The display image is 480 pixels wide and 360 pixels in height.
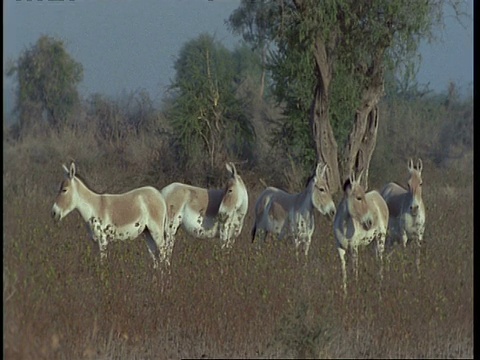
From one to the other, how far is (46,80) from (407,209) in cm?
182

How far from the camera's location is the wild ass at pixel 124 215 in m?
6.44

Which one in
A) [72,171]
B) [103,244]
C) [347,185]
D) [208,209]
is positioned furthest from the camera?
[208,209]

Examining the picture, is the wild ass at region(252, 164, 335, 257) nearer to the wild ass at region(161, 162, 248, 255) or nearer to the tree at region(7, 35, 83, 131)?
the wild ass at region(161, 162, 248, 255)

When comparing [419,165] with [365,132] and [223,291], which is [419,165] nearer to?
[365,132]

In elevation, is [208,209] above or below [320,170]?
below

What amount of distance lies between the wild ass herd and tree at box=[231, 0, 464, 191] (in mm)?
168

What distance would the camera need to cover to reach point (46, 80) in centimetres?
615

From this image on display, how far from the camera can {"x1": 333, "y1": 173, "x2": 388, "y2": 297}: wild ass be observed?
6.07 metres

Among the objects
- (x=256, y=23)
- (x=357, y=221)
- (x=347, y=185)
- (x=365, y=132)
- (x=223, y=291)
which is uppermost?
(x=256, y=23)

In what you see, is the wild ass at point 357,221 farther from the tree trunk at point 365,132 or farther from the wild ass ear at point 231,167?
the wild ass ear at point 231,167

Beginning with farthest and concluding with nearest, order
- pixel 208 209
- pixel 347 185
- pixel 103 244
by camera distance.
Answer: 1. pixel 208 209
2. pixel 103 244
3. pixel 347 185

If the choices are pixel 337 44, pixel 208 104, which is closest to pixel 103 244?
pixel 208 104
